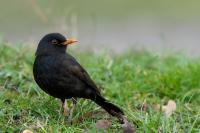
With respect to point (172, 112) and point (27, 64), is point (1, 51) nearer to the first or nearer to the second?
point (27, 64)

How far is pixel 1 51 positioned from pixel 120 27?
209 inches

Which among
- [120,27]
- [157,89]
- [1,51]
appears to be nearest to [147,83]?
[157,89]

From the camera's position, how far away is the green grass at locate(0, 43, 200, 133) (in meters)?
8.27

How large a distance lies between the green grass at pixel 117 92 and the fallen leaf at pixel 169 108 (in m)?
0.06

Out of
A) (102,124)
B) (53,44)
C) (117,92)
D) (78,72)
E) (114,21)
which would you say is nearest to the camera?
(102,124)

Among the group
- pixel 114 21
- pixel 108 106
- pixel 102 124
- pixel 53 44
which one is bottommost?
pixel 102 124

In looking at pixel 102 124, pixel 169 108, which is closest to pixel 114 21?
pixel 169 108

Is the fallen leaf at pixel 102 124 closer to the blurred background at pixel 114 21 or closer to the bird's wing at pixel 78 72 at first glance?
the bird's wing at pixel 78 72

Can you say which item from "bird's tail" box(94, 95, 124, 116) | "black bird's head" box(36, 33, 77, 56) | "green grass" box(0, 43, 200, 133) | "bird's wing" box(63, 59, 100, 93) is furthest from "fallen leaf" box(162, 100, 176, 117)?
"black bird's head" box(36, 33, 77, 56)

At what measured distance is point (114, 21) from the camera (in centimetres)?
1616

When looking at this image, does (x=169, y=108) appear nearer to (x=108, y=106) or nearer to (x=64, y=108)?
(x=108, y=106)

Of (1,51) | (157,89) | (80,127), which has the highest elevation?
(1,51)

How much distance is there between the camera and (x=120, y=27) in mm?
15672

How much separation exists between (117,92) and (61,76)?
1497 mm
